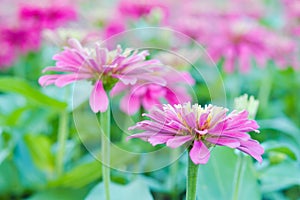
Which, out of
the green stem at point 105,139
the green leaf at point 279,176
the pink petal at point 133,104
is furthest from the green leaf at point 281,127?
the green stem at point 105,139

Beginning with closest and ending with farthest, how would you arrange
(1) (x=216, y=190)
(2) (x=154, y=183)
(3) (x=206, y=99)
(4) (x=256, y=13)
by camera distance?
(1) (x=216, y=190) → (2) (x=154, y=183) → (3) (x=206, y=99) → (4) (x=256, y=13)

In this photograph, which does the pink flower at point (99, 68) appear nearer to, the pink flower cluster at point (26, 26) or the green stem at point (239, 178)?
the green stem at point (239, 178)

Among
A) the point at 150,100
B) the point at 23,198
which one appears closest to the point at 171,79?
the point at 150,100

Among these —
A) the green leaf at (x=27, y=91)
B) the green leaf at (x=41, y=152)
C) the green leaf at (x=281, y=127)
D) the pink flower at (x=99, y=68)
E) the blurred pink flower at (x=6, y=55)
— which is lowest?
the green leaf at (x=41, y=152)

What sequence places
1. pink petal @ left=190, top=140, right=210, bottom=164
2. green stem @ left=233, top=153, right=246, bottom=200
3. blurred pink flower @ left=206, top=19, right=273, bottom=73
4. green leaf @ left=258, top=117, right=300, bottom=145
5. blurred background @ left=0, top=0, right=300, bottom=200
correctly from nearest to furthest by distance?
pink petal @ left=190, top=140, right=210, bottom=164 < green stem @ left=233, top=153, right=246, bottom=200 < blurred background @ left=0, top=0, right=300, bottom=200 < green leaf @ left=258, top=117, right=300, bottom=145 < blurred pink flower @ left=206, top=19, right=273, bottom=73

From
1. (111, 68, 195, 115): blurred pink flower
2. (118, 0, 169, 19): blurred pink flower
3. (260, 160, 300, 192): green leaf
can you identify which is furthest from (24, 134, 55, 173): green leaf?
(118, 0, 169, 19): blurred pink flower

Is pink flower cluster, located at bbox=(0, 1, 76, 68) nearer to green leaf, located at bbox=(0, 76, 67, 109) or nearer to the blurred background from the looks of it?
the blurred background

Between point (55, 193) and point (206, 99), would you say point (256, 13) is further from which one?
point (55, 193)
